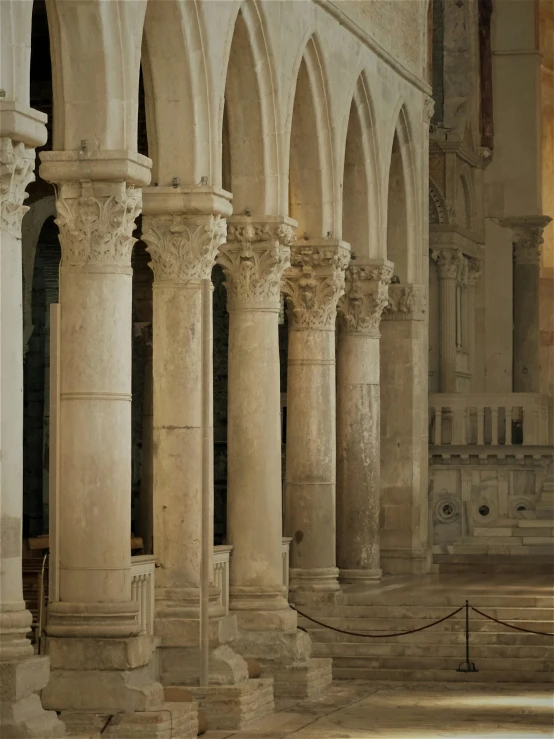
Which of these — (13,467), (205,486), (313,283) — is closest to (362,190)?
(313,283)

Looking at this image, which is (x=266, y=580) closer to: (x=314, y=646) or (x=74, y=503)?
(x=314, y=646)

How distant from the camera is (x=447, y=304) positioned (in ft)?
92.6

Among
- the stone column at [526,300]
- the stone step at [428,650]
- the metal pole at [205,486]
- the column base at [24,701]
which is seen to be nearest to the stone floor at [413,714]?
the stone step at [428,650]

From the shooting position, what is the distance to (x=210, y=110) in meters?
15.5

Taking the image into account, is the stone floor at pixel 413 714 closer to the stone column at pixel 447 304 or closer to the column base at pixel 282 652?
the column base at pixel 282 652

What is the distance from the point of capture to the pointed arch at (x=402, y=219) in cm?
2300

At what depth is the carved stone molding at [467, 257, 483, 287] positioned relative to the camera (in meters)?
29.3

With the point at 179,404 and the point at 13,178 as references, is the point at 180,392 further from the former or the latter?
the point at 13,178

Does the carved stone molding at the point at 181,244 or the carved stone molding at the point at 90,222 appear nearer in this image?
the carved stone molding at the point at 90,222

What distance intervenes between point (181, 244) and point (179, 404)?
4.05 feet

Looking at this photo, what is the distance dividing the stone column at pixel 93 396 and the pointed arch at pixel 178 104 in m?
1.75

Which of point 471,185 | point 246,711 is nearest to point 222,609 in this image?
point 246,711

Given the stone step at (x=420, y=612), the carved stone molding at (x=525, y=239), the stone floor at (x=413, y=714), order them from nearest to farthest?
the stone floor at (x=413, y=714) < the stone step at (x=420, y=612) < the carved stone molding at (x=525, y=239)

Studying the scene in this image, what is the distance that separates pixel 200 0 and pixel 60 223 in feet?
8.51
